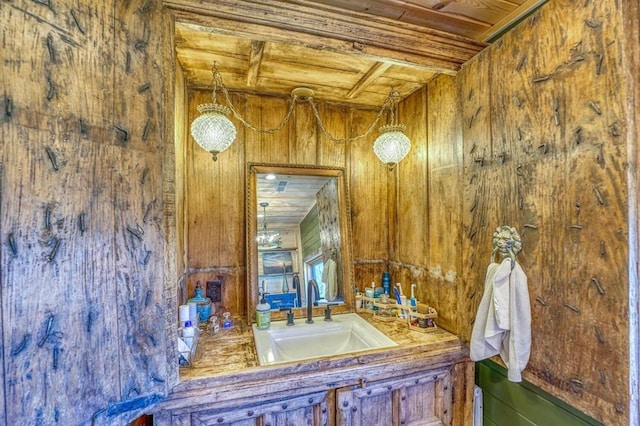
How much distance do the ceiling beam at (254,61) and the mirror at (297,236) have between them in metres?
0.52

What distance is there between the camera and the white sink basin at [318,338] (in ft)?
5.08

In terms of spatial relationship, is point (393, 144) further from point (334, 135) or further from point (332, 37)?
point (332, 37)

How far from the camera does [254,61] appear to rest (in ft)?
5.09

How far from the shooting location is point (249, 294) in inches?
71.3

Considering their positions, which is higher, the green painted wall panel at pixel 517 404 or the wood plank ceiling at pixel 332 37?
the wood plank ceiling at pixel 332 37

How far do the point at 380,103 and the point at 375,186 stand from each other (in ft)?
2.03

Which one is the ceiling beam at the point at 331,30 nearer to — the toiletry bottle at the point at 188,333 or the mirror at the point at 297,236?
the mirror at the point at 297,236

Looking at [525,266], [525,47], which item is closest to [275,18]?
[525,47]

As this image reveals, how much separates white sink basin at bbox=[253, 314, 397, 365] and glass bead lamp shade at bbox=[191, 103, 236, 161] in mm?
1065

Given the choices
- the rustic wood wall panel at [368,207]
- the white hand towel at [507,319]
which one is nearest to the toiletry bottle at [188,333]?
the rustic wood wall panel at [368,207]

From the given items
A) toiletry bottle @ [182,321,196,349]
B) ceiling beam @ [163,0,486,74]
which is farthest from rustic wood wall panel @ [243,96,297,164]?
toiletry bottle @ [182,321,196,349]

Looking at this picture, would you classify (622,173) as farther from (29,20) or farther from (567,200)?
(29,20)

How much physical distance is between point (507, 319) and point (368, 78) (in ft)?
4.78

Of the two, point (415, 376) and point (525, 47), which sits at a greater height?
point (525, 47)
